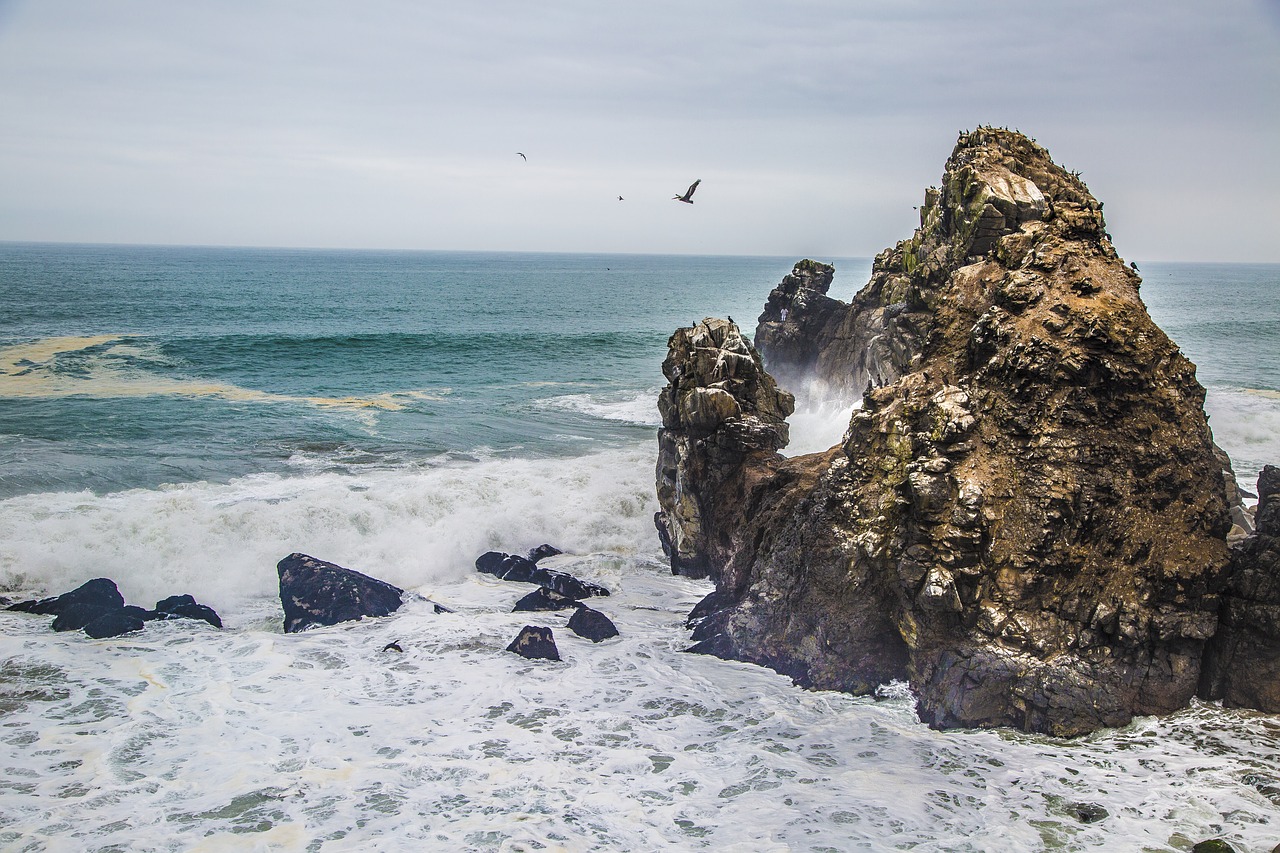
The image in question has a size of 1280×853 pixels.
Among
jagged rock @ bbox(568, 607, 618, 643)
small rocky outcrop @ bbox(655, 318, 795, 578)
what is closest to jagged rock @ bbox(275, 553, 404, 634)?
jagged rock @ bbox(568, 607, 618, 643)

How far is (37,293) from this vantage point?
81000mm

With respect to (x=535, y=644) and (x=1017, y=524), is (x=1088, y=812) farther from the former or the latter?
(x=535, y=644)

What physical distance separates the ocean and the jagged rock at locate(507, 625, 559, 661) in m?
0.30

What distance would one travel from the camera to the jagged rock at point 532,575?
17172mm

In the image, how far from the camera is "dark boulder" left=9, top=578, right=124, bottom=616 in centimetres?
1531

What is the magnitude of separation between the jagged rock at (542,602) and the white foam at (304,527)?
9.19 ft

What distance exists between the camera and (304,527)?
20125mm

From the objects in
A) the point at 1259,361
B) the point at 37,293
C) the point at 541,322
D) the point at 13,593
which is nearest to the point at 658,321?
the point at 541,322

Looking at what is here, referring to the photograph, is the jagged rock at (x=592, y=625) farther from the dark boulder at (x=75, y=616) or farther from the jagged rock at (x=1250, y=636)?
the jagged rock at (x=1250, y=636)

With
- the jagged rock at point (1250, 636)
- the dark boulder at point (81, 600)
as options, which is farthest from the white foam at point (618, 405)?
the jagged rock at point (1250, 636)

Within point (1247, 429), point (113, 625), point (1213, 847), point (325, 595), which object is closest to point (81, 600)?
point (113, 625)

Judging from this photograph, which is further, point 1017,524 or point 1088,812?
point 1017,524

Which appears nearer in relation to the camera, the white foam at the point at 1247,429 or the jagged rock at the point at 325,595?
the jagged rock at the point at 325,595

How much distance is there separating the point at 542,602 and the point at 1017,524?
862 centimetres
